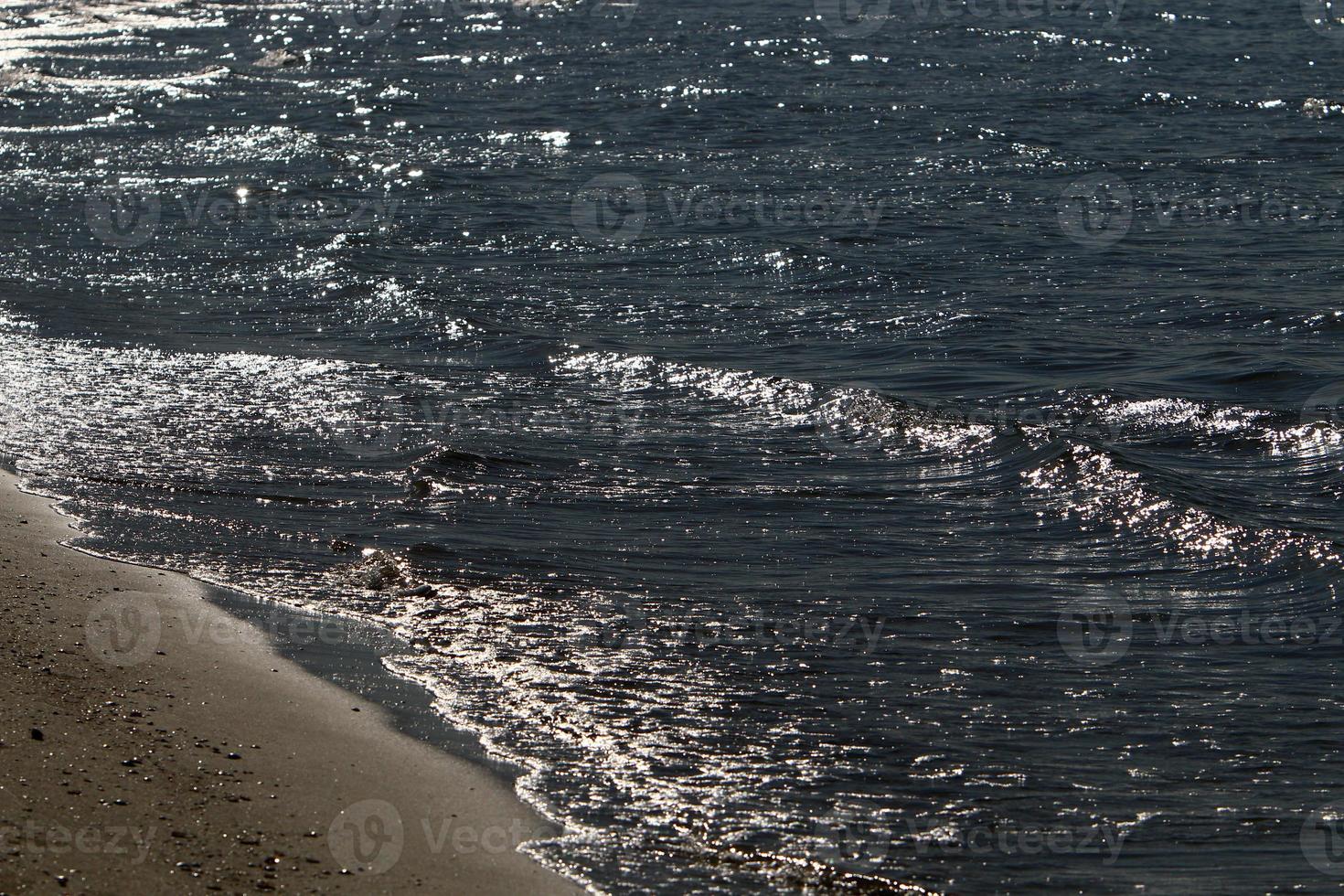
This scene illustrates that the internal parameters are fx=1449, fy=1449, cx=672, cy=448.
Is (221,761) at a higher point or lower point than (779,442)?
lower

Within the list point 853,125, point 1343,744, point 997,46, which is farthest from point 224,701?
point 997,46

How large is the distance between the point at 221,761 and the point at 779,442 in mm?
5617

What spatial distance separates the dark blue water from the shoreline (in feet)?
0.96

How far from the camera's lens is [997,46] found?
30.9 metres

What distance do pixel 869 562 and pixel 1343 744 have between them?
2952 mm

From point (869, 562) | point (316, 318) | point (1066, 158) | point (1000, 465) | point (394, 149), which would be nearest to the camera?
point (869, 562)

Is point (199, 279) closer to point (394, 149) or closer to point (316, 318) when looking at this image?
point (316, 318)

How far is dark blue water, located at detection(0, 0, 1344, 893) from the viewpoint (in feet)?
22.6

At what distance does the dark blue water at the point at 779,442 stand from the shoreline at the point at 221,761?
0.96 feet

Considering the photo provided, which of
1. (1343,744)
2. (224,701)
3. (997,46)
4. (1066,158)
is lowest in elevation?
(1343,744)

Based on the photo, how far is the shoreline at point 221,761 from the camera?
583 cm

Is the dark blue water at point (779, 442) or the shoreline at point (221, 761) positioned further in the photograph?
the dark blue water at point (779, 442)

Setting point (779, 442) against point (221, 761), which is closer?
point (221, 761)

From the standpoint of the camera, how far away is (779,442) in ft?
36.7
